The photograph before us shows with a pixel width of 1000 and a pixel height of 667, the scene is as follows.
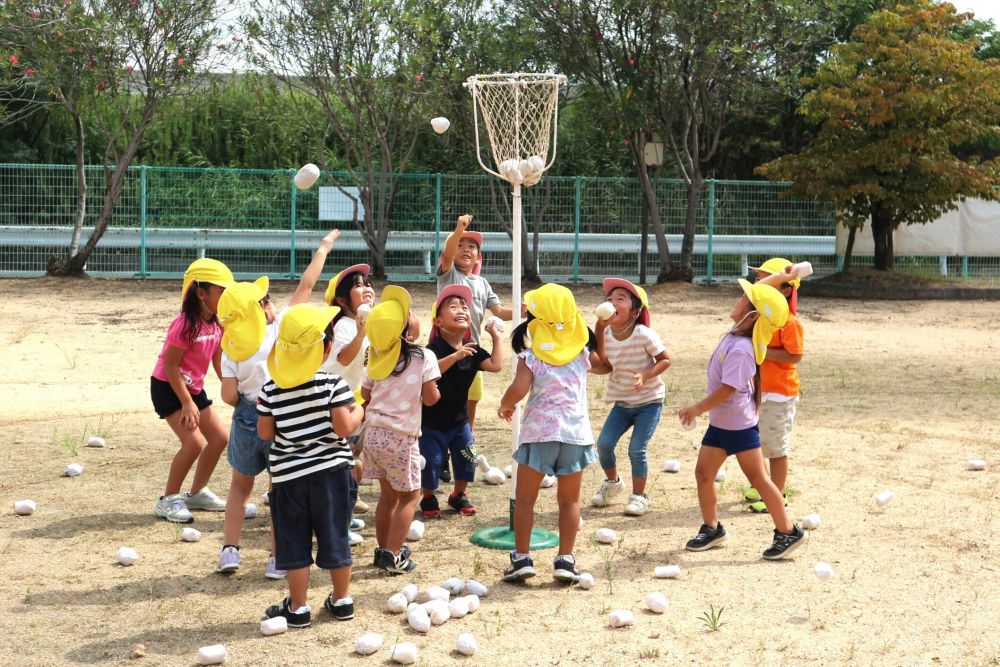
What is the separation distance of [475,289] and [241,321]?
8.26ft

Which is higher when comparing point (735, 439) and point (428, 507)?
point (735, 439)

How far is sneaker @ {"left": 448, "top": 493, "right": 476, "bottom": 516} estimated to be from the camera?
682cm

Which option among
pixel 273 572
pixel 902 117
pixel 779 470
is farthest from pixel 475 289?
pixel 902 117

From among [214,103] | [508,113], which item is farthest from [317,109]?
[508,113]

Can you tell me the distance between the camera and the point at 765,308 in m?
5.82

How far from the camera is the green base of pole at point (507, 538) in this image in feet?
20.2

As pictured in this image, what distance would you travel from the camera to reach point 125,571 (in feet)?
18.7

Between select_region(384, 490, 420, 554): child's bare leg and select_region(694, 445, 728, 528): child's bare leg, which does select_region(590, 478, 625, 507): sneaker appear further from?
select_region(384, 490, 420, 554): child's bare leg

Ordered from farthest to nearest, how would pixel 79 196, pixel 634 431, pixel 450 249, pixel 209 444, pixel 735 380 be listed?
1. pixel 79 196
2. pixel 450 249
3. pixel 634 431
4. pixel 209 444
5. pixel 735 380

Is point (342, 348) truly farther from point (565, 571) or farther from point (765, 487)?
point (765, 487)

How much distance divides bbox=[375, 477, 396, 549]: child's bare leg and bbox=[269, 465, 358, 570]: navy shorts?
772 mm

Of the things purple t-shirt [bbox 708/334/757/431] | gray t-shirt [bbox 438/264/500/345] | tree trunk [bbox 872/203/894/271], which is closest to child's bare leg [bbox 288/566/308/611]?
purple t-shirt [bbox 708/334/757/431]

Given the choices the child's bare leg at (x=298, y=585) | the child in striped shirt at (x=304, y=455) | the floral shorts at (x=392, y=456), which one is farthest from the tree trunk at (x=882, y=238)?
the child's bare leg at (x=298, y=585)

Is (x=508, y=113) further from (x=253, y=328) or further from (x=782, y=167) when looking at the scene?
(x=782, y=167)
